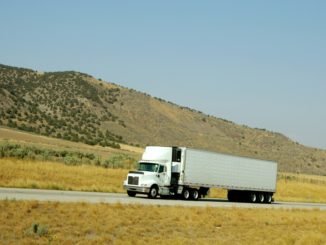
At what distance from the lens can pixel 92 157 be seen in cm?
7131

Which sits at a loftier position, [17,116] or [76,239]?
[17,116]

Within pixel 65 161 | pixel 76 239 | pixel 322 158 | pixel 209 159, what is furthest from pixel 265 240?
pixel 322 158

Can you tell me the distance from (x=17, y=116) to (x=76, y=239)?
91538 millimetres

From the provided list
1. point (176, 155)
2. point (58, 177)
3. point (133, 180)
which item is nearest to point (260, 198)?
point (176, 155)

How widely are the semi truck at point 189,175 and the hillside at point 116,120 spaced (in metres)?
55.5

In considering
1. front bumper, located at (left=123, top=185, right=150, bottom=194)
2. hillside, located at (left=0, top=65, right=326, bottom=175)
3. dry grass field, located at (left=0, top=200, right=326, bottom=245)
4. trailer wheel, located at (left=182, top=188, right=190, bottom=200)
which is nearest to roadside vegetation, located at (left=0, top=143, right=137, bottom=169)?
trailer wheel, located at (left=182, top=188, right=190, bottom=200)

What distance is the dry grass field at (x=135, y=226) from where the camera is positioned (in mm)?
20125

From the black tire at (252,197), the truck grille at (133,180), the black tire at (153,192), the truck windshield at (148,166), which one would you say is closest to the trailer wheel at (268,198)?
the black tire at (252,197)

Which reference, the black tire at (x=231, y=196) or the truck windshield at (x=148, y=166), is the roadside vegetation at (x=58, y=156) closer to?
the black tire at (x=231, y=196)

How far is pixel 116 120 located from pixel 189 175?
88868 millimetres

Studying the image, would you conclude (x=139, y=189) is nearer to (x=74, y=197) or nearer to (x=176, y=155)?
(x=176, y=155)

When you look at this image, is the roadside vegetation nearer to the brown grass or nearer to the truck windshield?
the brown grass

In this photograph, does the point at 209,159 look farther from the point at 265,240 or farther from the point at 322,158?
the point at 322,158

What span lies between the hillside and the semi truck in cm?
5553
